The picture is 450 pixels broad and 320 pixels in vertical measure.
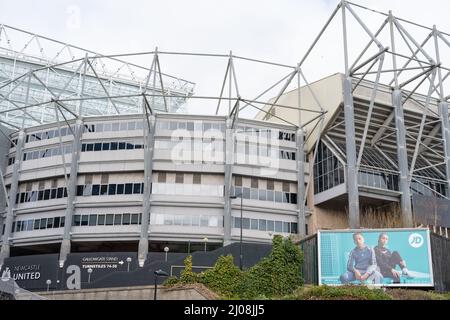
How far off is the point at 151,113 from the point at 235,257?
20.0 meters

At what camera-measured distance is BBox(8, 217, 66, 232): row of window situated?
205 ft

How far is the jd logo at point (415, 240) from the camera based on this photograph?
3556 cm

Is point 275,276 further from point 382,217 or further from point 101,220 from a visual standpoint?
point 101,220

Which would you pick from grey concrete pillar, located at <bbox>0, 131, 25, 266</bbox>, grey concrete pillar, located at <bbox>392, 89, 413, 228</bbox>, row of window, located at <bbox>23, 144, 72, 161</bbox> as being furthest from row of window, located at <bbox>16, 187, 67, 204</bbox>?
grey concrete pillar, located at <bbox>392, 89, 413, 228</bbox>

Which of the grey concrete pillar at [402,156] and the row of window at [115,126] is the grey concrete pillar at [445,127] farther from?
the row of window at [115,126]

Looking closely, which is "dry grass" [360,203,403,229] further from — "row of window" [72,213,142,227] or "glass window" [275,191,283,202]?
"row of window" [72,213,142,227]

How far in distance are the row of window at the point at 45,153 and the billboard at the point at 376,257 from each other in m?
37.4

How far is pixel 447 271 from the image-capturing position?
36.0 metres

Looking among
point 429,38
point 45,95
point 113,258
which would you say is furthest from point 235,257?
point 45,95

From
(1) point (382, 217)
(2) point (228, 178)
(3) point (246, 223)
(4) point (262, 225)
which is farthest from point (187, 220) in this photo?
(1) point (382, 217)

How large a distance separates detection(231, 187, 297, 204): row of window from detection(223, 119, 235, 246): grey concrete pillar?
1.35m

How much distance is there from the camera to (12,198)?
6562 centimetres

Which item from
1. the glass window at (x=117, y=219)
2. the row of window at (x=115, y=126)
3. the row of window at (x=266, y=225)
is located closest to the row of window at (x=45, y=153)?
the row of window at (x=115, y=126)

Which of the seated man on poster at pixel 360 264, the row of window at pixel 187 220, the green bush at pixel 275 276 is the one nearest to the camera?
the green bush at pixel 275 276
